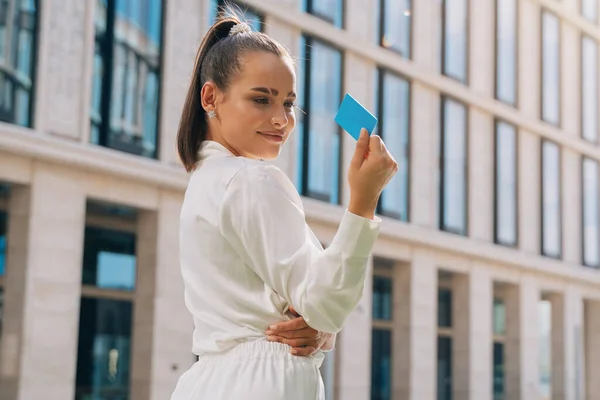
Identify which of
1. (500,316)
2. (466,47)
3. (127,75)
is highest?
(466,47)

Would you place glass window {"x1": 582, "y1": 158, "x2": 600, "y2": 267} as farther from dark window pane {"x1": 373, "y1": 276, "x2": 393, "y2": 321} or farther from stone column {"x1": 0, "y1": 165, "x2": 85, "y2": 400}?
stone column {"x1": 0, "y1": 165, "x2": 85, "y2": 400}

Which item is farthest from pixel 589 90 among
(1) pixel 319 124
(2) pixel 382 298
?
(1) pixel 319 124

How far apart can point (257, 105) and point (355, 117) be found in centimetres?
30

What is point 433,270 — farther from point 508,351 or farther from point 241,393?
point 241,393

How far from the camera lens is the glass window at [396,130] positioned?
25156 mm

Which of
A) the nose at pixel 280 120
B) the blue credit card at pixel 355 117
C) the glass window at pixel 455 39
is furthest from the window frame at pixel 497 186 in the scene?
the blue credit card at pixel 355 117

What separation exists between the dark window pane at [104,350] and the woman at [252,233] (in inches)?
637

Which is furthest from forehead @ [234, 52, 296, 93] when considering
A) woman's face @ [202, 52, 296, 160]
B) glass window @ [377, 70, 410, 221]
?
glass window @ [377, 70, 410, 221]

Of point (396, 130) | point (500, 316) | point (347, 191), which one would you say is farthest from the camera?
point (500, 316)

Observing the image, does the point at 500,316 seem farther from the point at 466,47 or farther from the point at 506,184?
the point at 466,47

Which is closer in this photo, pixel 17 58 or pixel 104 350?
pixel 17 58

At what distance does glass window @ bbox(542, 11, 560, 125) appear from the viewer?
32.0m

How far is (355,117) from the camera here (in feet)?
6.22

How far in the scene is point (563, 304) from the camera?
32781mm
